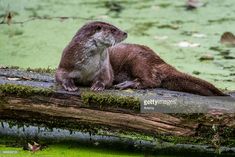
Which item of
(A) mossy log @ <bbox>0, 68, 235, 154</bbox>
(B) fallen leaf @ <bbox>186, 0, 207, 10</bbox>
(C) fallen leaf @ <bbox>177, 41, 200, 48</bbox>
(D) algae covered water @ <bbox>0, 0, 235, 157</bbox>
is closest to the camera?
(A) mossy log @ <bbox>0, 68, 235, 154</bbox>

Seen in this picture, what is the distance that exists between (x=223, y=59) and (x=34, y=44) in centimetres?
179

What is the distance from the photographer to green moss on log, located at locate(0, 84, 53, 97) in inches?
166

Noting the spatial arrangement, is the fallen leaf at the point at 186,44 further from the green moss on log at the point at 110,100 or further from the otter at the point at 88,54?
the green moss on log at the point at 110,100

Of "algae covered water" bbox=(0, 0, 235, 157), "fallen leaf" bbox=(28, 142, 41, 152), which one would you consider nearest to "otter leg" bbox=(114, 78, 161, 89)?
"fallen leaf" bbox=(28, 142, 41, 152)

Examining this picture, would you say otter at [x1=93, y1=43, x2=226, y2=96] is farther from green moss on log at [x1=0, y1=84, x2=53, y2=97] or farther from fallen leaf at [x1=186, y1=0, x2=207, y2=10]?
fallen leaf at [x1=186, y1=0, x2=207, y2=10]

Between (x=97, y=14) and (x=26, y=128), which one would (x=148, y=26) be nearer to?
(x=97, y=14)

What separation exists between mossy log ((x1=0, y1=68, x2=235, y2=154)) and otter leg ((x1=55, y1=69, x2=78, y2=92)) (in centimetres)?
5

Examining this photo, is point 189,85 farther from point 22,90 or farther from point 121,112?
point 22,90

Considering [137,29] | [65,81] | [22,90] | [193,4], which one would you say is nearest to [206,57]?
[137,29]

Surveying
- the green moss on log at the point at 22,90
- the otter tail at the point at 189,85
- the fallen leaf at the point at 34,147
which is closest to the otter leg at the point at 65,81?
the green moss on log at the point at 22,90

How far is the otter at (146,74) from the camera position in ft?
14.1

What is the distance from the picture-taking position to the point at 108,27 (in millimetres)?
4312

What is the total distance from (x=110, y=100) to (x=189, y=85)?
0.55 meters

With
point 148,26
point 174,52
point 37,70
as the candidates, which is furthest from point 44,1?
point 37,70
